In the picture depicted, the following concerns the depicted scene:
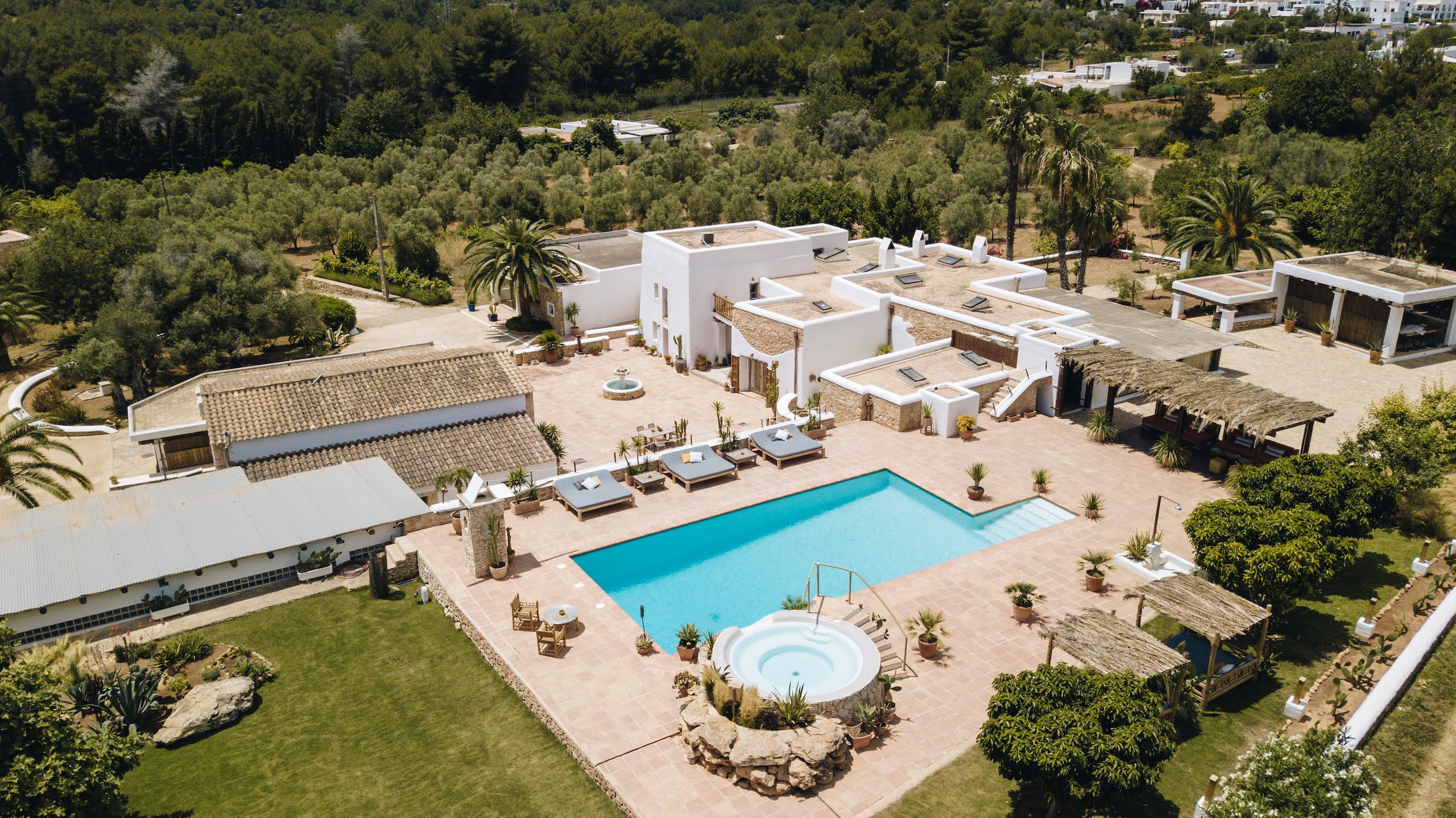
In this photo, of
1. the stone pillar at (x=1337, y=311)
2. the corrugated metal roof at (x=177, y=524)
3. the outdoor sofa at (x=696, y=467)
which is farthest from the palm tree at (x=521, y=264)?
A: the stone pillar at (x=1337, y=311)

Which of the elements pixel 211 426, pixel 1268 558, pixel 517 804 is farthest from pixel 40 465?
pixel 1268 558

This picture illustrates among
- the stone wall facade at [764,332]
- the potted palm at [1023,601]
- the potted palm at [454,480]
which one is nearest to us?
the potted palm at [1023,601]

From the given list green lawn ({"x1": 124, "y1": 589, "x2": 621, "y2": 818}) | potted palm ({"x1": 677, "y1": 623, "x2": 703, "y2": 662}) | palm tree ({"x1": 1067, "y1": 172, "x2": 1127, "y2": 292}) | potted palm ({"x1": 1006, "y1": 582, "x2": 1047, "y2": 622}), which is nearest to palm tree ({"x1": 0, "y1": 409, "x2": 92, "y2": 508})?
green lawn ({"x1": 124, "y1": 589, "x2": 621, "y2": 818})

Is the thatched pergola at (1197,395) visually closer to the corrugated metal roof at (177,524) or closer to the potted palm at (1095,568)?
the potted palm at (1095,568)

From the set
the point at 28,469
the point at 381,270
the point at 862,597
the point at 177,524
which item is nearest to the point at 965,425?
the point at 862,597

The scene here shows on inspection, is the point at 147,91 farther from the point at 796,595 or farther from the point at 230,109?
the point at 796,595

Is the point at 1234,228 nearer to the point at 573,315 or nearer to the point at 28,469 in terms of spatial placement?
the point at 573,315

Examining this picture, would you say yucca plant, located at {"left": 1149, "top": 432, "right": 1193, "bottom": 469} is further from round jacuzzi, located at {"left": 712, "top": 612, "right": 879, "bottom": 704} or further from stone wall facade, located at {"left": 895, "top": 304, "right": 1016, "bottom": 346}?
round jacuzzi, located at {"left": 712, "top": 612, "right": 879, "bottom": 704}
